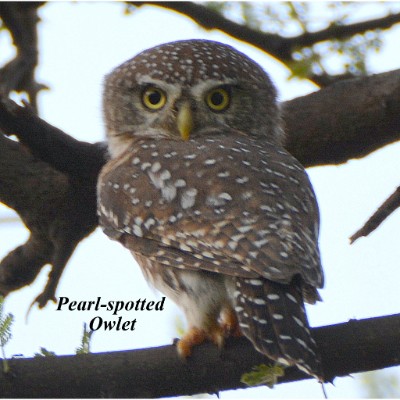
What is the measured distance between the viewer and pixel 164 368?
3213mm

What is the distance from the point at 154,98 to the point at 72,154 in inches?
23.5

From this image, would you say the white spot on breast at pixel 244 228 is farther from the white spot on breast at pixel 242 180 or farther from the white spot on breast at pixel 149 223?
the white spot on breast at pixel 149 223

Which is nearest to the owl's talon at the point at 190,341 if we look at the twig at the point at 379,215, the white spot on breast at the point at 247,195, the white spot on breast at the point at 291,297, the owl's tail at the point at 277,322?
the owl's tail at the point at 277,322

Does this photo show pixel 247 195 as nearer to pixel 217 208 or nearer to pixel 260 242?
pixel 217 208

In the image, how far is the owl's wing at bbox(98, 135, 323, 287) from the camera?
3352 millimetres

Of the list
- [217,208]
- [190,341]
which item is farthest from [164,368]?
[217,208]

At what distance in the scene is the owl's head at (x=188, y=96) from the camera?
4672mm

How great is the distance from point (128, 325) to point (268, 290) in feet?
3.90

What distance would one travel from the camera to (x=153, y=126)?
15.7 feet

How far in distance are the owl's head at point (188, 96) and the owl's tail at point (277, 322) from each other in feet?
4.45

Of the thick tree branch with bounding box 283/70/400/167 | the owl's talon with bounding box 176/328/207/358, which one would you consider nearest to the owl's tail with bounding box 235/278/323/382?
the owl's talon with bounding box 176/328/207/358

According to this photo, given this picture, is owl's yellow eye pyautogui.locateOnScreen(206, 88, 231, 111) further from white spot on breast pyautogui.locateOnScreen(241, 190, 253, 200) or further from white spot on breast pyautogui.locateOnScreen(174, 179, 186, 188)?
white spot on breast pyautogui.locateOnScreen(241, 190, 253, 200)

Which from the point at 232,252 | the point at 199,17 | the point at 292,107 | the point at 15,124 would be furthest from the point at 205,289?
the point at 199,17

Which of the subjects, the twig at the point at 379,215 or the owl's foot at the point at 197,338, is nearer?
the owl's foot at the point at 197,338
